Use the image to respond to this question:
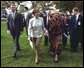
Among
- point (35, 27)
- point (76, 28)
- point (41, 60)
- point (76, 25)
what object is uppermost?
point (35, 27)

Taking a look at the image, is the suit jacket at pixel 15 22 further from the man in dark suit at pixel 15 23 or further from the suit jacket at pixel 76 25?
the suit jacket at pixel 76 25

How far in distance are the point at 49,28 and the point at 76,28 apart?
5.05 feet

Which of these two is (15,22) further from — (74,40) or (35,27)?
(74,40)

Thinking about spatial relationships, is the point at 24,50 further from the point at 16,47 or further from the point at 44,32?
the point at 44,32

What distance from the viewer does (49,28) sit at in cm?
1262

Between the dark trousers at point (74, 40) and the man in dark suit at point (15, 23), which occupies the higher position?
the man in dark suit at point (15, 23)

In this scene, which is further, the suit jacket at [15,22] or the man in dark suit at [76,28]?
the man in dark suit at [76,28]

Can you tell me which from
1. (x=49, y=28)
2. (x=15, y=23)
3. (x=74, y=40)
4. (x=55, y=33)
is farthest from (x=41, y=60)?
(x=74, y=40)

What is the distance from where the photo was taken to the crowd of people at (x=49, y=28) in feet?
39.3

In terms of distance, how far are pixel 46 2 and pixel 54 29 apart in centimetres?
768

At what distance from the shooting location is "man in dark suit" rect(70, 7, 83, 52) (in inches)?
538

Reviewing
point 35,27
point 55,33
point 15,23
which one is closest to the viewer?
point 35,27

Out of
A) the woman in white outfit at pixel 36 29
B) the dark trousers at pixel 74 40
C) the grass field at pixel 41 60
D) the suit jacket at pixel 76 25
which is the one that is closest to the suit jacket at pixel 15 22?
the grass field at pixel 41 60

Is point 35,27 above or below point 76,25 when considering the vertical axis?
above
